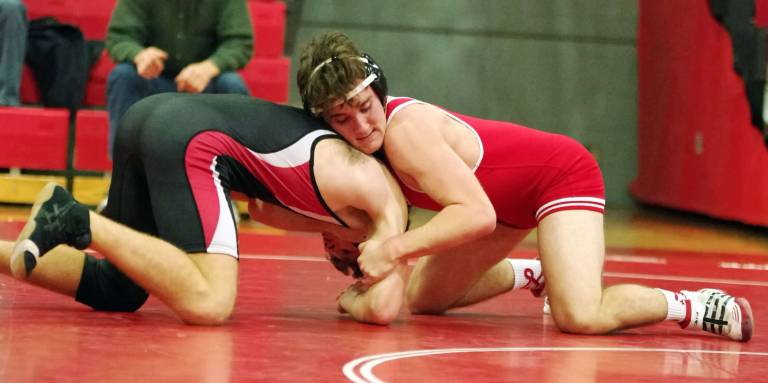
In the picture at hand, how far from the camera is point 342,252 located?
361cm

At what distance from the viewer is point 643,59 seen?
384 inches

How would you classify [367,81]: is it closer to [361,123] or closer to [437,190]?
[361,123]

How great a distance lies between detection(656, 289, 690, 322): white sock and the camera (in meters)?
3.52

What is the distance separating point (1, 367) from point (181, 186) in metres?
0.82

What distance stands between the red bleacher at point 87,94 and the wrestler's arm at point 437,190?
422 centimetres

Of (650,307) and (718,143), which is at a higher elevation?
(650,307)

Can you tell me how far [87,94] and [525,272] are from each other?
173 inches

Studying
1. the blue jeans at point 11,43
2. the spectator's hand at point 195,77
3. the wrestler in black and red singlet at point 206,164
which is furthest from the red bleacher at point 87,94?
the wrestler in black and red singlet at point 206,164

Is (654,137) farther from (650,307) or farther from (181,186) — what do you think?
(181,186)

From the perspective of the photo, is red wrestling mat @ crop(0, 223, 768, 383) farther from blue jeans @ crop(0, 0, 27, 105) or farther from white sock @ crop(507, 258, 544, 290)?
blue jeans @ crop(0, 0, 27, 105)

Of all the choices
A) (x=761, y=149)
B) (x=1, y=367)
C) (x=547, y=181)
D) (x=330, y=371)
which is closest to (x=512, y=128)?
(x=547, y=181)

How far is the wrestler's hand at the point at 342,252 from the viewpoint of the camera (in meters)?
3.58

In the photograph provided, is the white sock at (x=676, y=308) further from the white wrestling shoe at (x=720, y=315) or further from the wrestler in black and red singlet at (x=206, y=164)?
the wrestler in black and red singlet at (x=206, y=164)

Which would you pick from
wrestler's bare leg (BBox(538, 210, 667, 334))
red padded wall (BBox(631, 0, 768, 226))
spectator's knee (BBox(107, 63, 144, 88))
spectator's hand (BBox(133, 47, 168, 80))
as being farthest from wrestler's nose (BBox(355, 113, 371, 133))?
red padded wall (BBox(631, 0, 768, 226))
